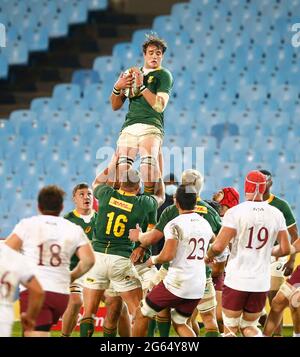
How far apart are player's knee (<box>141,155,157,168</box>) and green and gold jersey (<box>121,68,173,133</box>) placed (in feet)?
1.33

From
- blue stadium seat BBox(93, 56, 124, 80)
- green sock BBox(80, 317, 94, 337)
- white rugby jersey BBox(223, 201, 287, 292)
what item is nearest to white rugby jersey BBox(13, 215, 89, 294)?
white rugby jersey BBox(223, 201, 287, 292)

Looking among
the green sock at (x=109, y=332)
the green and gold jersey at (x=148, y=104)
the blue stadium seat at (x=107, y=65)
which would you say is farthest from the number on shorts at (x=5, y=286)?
the blue stadium seat at (x=107, y=65)

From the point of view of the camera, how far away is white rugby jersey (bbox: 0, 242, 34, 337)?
715 centimetres

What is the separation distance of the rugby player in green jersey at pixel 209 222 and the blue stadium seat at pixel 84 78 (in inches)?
353

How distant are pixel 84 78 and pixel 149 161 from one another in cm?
880

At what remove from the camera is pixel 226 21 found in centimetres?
1859

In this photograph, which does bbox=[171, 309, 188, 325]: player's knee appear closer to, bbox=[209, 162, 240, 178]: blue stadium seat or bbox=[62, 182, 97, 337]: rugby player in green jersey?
bbox=[62, 182, 97, 337]: rugby player in green jersey

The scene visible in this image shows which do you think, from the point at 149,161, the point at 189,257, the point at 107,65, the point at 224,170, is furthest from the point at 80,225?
the point at 107,65

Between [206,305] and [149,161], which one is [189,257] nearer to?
[206,305]

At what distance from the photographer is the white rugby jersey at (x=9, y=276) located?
715cm

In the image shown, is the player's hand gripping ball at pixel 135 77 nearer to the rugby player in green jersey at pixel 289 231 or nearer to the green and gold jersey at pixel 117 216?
the green and gold jersey at pixel 117 216

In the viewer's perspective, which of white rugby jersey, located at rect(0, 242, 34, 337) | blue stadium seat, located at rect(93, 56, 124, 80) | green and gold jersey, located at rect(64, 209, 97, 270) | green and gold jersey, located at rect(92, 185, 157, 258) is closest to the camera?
white rugby jersey, located at rect(0, 242, 34, 337)

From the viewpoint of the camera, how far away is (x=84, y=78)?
1861 cm

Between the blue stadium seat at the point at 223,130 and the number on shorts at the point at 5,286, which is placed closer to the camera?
the number on shorts at the point at 5,286
